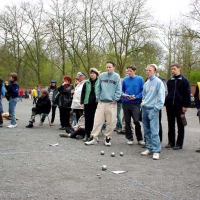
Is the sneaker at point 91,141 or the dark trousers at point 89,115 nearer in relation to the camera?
the sneaker at point 91,141

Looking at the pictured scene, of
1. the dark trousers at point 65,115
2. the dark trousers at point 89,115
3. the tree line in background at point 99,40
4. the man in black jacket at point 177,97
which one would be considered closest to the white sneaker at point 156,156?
the man in black jacket at point 177,97

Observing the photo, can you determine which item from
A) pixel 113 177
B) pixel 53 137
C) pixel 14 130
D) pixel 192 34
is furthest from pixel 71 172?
pixel 192 34

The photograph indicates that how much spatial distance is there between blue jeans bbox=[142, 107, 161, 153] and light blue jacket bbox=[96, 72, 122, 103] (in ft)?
3.19

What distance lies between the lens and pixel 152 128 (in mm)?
6844

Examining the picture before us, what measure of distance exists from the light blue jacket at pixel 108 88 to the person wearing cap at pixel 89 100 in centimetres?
43

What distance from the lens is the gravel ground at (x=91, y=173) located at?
425 cm

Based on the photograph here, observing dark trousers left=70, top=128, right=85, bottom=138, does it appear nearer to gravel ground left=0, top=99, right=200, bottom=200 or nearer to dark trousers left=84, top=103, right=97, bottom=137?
dark trousers left=84, top=103, right=97, bottom=137

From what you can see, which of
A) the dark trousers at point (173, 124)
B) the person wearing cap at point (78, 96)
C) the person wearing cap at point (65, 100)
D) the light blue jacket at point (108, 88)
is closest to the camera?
the dark trousers at point (173, 124)

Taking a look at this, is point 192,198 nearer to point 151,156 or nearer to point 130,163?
point 130,163

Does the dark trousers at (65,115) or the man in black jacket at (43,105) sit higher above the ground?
the man in black jacket at (43,105)

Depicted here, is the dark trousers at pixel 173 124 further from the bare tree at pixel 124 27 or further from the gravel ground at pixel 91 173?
the bare tree at pixel 124 27

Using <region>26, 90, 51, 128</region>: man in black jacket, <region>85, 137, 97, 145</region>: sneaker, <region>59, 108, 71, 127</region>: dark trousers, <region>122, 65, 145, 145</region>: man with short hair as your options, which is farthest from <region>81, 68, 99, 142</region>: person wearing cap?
<region>26, 90, 51, 128</region>: man in black jacket

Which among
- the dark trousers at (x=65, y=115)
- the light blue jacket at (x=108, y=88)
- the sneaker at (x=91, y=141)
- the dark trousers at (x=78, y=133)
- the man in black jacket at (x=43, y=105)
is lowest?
the sneaker at (x=91, y=141)

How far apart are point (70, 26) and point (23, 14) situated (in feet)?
27.4
